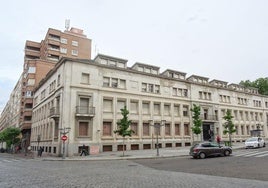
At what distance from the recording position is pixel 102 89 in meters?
33.0

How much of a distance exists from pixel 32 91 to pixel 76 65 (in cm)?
2624

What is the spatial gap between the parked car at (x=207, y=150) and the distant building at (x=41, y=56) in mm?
41962

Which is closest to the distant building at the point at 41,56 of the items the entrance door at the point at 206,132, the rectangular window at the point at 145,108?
the rectangular window at the point at 145,108

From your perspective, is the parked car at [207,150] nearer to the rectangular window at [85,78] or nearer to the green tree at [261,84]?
the rectangular window at [85,78]

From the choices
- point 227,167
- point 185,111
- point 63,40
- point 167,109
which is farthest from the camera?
point 63,40

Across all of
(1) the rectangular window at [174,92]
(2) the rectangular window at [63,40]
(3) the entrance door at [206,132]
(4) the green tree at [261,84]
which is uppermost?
(2) the rectangular window at [63,40]

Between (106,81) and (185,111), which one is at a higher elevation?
(106,81)

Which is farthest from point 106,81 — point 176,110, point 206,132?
point 206,132

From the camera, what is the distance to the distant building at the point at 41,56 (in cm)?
5200

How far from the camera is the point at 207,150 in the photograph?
69.7 feet

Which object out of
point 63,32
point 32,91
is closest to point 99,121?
point 32,91

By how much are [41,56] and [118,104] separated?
37512 mm

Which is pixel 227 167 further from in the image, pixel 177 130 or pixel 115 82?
pixel 177 130

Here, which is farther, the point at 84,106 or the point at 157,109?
the point at 157,109
